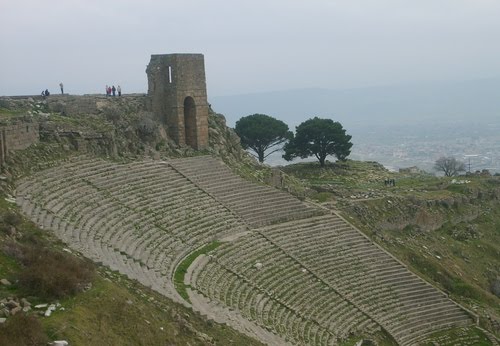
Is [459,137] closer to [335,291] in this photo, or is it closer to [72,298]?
[335,291]

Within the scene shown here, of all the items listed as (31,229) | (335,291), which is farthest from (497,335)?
(31,229)

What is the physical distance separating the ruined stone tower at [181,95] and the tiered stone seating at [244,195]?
3030 millimetres

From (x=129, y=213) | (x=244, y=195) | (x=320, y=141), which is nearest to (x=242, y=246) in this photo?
(x=129, y=213)

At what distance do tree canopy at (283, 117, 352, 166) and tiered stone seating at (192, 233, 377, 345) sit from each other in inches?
836

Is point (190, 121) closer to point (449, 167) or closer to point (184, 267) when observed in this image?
point (184, 267)

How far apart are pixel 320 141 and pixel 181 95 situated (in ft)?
50.0

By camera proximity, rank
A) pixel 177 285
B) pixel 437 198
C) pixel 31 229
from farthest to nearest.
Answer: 1. pixel 437 198
2. pixel 177 285
3. pixel 31 229

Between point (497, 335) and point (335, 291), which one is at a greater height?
point (335, 291)

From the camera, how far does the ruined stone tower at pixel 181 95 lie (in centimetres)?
3086

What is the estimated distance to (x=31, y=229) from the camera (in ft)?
51.2

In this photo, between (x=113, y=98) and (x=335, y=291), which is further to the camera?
(x=113, y=98)

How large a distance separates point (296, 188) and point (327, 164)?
12.7 metres

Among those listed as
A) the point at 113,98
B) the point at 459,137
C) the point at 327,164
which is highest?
the point at 113,98

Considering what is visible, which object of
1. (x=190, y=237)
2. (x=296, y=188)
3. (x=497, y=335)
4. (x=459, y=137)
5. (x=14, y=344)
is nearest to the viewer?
(x=14, y=344)
